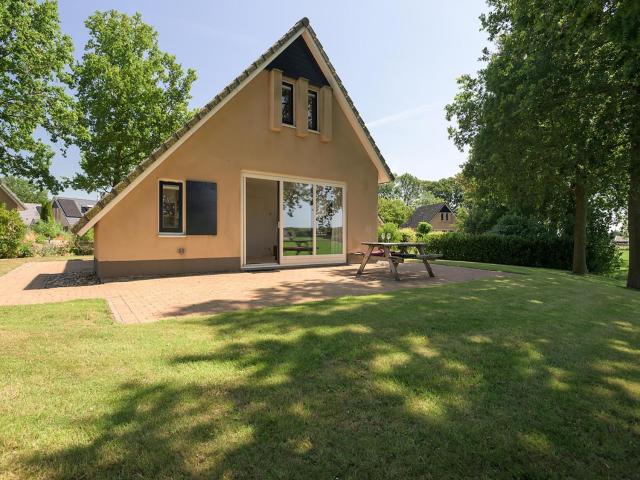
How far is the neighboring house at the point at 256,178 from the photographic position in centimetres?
930

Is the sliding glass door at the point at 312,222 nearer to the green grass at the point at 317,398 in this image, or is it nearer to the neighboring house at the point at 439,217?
the green grass at the point at 317,398

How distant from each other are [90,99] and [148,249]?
64.1 ft

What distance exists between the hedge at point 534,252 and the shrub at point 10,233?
24005 millimetres

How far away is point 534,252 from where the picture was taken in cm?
1944

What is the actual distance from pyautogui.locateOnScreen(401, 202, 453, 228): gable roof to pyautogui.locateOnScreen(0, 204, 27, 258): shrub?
55.6 metres

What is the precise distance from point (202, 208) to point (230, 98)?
3.21 metres

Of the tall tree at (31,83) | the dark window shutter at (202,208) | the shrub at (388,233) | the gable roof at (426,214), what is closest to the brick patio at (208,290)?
the dark window shutter at (202,208)

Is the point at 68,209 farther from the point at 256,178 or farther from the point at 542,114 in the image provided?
the point at 542,114

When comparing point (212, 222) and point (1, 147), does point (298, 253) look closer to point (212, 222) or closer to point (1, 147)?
point (212, 222)

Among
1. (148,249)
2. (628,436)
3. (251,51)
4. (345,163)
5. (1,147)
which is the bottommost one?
(628,436)

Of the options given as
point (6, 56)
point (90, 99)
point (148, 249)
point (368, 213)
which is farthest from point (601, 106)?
point (90, 99)

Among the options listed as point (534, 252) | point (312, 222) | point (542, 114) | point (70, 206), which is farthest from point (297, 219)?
point (70, 206)

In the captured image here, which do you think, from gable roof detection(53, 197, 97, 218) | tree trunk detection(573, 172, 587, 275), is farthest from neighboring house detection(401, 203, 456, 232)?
gable roof detection(53, 197, 97, 218)

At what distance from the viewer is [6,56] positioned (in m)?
16.7
